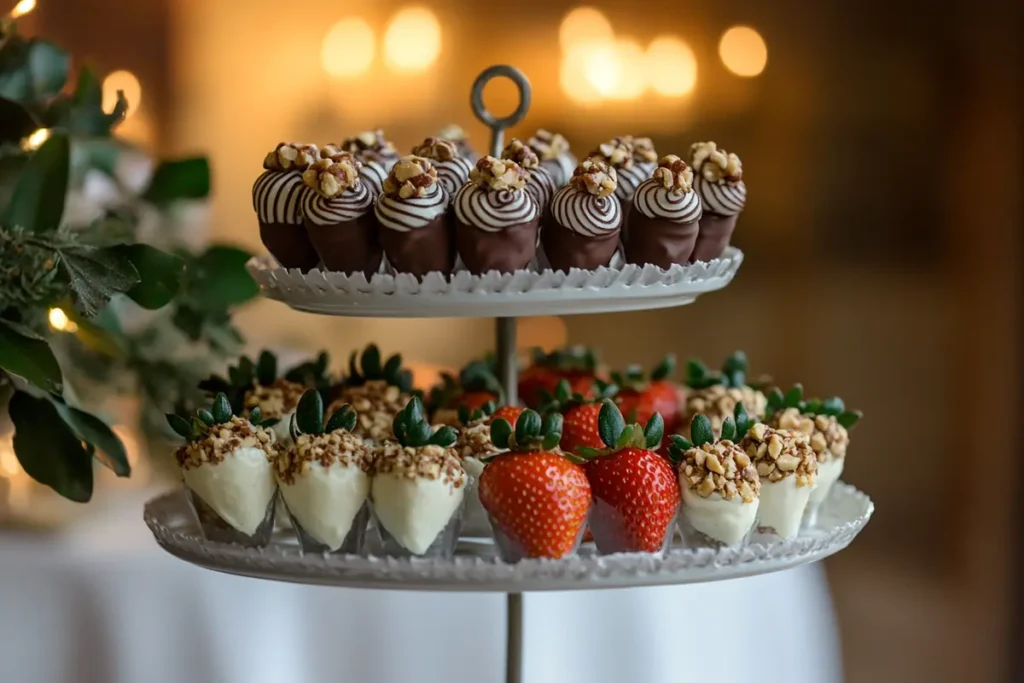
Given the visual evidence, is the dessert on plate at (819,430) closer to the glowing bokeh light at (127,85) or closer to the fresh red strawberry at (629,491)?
the fresh red strawberry at (629,491)

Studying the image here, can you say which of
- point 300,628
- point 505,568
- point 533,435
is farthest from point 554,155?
point 300,628

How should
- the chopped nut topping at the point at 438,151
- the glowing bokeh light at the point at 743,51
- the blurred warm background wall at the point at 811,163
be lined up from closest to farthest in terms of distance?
the chopped nut topping at the point at 438,151 < the blurred warm background wall at the point at 811,163 < the glowing bokeh light at the point at 743,51

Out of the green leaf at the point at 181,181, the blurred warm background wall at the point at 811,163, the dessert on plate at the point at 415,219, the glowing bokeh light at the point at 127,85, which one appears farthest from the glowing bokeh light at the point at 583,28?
the dessert on plate at the point at 415,219

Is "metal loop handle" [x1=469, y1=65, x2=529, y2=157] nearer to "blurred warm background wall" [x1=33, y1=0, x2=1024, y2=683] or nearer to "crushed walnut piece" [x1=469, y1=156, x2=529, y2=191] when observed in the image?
"crushed walnut piece" [x1=469, y1=156, x2=529, y2=191]

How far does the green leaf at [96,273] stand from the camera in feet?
3.40

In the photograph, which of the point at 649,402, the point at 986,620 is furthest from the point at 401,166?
the point at 986,620

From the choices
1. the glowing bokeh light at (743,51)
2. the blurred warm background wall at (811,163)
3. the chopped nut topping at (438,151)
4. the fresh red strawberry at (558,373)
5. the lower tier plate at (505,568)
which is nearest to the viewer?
the lower tier plate at (505,568)

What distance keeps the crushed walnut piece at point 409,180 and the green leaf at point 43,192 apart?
0.36 m

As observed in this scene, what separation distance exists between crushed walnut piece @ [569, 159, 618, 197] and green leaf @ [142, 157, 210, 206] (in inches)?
25.3

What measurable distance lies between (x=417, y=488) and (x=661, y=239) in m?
0.29

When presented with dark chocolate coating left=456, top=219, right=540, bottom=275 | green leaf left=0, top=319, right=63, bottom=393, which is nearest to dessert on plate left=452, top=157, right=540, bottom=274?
dark chocolate coating left=456, top=219, right=540, bottom=275

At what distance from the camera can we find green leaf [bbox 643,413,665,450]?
0.97 meters

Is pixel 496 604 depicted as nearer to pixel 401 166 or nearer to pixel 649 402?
pixel 649 402

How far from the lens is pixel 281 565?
0.88m
